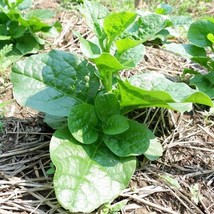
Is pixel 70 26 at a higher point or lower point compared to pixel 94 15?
lower

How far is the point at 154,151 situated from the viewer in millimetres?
1512

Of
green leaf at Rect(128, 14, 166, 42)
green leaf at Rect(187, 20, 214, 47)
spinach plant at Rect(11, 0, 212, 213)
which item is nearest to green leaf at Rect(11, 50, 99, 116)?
spinach plant at Rect(11, 0, 212, 213)

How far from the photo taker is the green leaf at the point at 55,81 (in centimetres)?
152

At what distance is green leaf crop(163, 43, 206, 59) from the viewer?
6.24 ft

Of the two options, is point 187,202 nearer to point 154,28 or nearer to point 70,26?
point 154,28

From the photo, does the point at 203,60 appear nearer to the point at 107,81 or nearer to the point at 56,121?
the point at 107,81

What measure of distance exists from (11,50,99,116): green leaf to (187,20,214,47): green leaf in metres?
0.60

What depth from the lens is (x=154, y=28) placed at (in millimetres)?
1596

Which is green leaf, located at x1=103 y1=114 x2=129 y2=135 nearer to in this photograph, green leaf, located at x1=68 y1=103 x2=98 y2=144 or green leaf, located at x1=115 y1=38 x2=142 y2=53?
green leaf, located at x1=68 y1=103 x2=98 y2=144

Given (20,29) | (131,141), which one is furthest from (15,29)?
(131,141)

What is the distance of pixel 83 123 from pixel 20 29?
80 cm

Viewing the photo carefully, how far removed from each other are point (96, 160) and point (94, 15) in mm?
568

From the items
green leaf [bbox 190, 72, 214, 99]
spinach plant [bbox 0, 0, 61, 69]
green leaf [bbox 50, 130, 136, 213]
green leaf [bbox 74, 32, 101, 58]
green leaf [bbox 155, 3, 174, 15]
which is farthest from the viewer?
green leaf [bbox 155, 3, 174, 15]

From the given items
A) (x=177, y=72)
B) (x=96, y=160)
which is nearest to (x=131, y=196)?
(x=96, y=160)
